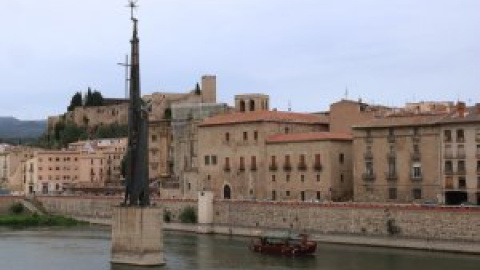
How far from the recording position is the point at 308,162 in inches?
2911

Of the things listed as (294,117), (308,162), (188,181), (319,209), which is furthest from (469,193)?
(188,181)

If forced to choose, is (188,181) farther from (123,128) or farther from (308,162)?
(123,128)

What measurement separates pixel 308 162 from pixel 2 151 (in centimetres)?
8079

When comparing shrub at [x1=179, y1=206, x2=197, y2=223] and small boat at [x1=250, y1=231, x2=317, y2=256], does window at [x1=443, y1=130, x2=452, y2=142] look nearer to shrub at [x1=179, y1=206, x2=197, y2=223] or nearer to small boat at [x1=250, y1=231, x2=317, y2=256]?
small boat at [x1=250, y1=231, x2=317, y2=256]

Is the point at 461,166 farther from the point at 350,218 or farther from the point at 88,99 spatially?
the point at 88,99

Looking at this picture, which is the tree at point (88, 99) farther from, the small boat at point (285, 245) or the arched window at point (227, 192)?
the small boat at point (285, 245)

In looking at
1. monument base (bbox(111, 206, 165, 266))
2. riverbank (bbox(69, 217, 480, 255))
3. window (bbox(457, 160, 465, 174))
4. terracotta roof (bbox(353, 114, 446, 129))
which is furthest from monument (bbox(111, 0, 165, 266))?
window (bbox(457, 160, 465, 174))

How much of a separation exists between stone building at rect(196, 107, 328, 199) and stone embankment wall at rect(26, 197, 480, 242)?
5.00 meters

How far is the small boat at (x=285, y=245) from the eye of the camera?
186 ft

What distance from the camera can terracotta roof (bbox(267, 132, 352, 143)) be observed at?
73.2 meters

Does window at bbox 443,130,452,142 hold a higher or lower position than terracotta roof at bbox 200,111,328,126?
lower

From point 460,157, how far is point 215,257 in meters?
20.6

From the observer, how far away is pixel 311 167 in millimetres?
73562

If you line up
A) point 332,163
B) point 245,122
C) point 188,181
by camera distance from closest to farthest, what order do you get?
point 332,163, point 245,122, point 188,181
